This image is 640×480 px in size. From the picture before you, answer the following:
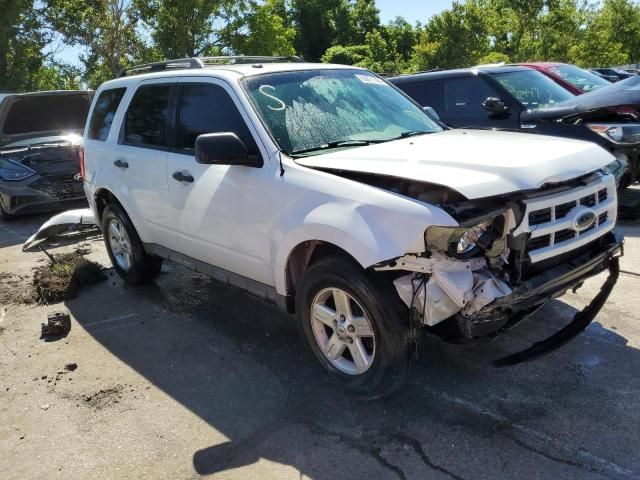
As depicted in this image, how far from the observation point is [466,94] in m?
7.82

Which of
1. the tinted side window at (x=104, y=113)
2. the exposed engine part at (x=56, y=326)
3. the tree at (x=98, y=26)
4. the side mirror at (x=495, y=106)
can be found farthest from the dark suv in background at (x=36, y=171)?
the tree at (x=98, y=26)

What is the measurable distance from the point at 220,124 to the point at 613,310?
329 centimetres

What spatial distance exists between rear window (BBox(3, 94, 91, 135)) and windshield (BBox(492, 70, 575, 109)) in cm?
723

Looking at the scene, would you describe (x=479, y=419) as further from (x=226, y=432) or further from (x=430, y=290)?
(x=226, y=432)

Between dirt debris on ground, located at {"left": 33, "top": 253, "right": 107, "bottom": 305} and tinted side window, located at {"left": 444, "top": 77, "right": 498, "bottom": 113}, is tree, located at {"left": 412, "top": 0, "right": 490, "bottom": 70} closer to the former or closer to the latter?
tinted side window, located at {"left": 444, "top": 77, "right": 498, "bottom": 113}

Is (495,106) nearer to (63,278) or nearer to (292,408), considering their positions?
(292,408)

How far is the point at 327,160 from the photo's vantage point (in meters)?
3.48

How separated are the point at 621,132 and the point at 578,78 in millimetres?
2379

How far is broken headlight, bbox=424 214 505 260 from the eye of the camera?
287 cm

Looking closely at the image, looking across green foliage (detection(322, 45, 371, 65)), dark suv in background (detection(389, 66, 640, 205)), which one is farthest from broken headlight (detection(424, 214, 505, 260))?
green foliage (detection(322, 45, 371, 65))

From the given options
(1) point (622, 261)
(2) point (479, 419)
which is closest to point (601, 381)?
(2) point (479, 419)

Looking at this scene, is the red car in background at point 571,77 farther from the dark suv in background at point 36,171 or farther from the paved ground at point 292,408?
the dark suv in background at point 36,171

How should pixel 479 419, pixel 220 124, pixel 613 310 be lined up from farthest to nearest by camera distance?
pixel 613 310, pixel 220 124, pixel 479 419

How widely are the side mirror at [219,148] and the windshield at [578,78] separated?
6.25 metres
